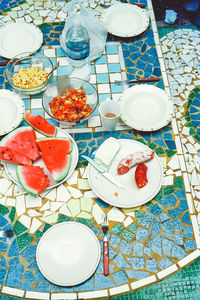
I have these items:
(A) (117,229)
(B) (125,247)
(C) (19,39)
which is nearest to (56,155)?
(A) (117,229)

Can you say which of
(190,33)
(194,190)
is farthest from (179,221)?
(190,33)

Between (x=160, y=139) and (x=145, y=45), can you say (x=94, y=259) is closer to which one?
(x=160, y=139)

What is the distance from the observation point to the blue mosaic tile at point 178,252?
6.01 feet

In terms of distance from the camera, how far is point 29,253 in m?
1.83

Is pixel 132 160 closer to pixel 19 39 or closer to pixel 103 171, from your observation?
pixel 103 171

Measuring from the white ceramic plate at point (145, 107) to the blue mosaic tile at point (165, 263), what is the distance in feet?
2.62

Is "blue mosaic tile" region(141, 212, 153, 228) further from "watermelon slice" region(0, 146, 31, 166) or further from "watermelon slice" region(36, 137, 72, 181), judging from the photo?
"watermelon slice" region(0, 146, 31, 166)

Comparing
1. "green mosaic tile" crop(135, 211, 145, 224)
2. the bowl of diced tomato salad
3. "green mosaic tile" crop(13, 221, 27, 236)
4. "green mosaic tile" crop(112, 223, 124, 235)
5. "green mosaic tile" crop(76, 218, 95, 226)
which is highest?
the bowl of diced tomato salad

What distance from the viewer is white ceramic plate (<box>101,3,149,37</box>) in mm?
2658

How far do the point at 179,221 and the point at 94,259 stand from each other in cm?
52

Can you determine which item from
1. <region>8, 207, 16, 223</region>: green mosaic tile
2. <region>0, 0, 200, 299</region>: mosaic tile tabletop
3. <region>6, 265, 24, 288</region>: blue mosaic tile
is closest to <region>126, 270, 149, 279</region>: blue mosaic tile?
<region>0, 0, 200, 299</region>: mosaic tile tabletop

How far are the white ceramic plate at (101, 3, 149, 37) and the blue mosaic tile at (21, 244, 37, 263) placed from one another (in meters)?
1.69

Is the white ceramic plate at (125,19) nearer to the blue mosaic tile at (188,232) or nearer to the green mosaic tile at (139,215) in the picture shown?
the green mosaic tile at (139,215)

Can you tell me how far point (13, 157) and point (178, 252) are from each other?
1.08 metres
